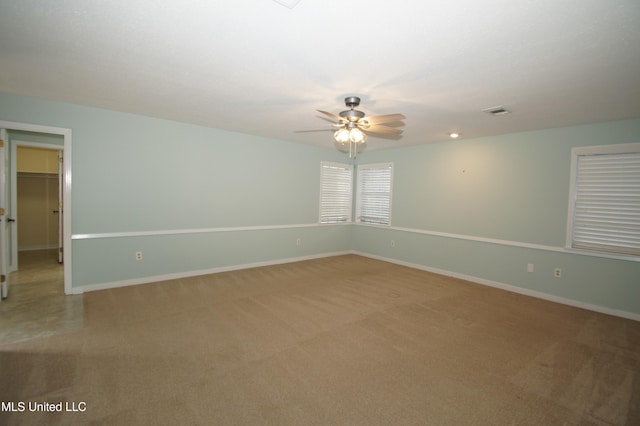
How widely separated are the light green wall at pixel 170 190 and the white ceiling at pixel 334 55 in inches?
19.3

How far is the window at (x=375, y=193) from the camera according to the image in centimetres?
636

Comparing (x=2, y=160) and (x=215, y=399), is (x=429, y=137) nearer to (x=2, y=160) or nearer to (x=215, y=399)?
(x=215, y=399)

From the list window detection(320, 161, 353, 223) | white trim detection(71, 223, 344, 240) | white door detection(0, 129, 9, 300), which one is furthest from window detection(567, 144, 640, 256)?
white door detection(0, 129, 9, 300)

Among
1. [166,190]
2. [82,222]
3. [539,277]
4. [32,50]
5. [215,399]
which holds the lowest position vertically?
[215,399]

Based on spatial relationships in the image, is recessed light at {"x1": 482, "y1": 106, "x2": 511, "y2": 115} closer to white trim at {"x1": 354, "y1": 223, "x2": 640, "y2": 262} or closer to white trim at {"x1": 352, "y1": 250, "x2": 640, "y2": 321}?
white trim at {"x1": 354, "y1": 223, "x2": 640, "y2": 262}

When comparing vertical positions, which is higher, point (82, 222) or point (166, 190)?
point (166, 190)

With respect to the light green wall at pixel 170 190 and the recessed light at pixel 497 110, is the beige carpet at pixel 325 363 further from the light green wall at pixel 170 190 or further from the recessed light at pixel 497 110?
the recessed light at pixel 497 110

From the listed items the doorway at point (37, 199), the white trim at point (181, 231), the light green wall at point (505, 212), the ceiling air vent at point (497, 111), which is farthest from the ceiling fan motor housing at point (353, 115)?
the doorway at point (37, 199)

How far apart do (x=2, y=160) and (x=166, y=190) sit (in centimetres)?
174

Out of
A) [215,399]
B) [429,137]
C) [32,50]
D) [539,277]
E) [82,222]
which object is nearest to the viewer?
[215,399]

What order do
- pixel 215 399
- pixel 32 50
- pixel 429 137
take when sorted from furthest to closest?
pixel 429 137
pixel 32 50
pixel 215 399

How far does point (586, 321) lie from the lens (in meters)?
3.47

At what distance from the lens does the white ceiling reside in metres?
1.69

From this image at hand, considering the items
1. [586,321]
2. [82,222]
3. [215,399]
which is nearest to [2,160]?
[82,222]
